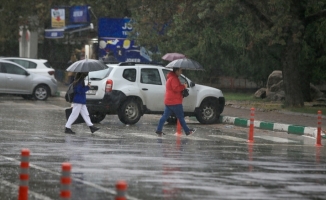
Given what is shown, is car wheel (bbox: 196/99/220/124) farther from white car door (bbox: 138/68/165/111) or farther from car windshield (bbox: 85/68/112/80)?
car windshield (bbox: 85/68/112/80)

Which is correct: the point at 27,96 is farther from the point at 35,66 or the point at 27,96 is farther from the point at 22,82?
the point at 35,66

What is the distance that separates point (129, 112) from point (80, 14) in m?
22.8

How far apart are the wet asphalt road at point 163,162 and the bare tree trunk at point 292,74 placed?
7160 millimetres

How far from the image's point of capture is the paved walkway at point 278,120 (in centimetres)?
2462

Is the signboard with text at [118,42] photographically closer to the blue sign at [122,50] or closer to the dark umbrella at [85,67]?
the blue sign at [122,50]

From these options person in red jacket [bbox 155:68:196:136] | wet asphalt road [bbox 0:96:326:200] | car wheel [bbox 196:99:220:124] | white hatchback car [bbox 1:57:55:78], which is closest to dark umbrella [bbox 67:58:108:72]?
wet asphalt road [bbox 0:96:326:200]

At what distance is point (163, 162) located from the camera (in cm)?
1498

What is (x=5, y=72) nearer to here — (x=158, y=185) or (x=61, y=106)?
(x=61, y=106)

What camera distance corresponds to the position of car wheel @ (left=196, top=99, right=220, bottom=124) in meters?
27.0

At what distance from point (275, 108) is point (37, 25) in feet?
80.4

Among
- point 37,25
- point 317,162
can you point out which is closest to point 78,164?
point 317,162

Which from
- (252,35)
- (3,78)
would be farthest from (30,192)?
(3,78)

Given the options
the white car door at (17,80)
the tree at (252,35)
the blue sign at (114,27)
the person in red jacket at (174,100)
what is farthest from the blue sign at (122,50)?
the person in red jacket at (174,100)

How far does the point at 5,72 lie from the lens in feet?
121
